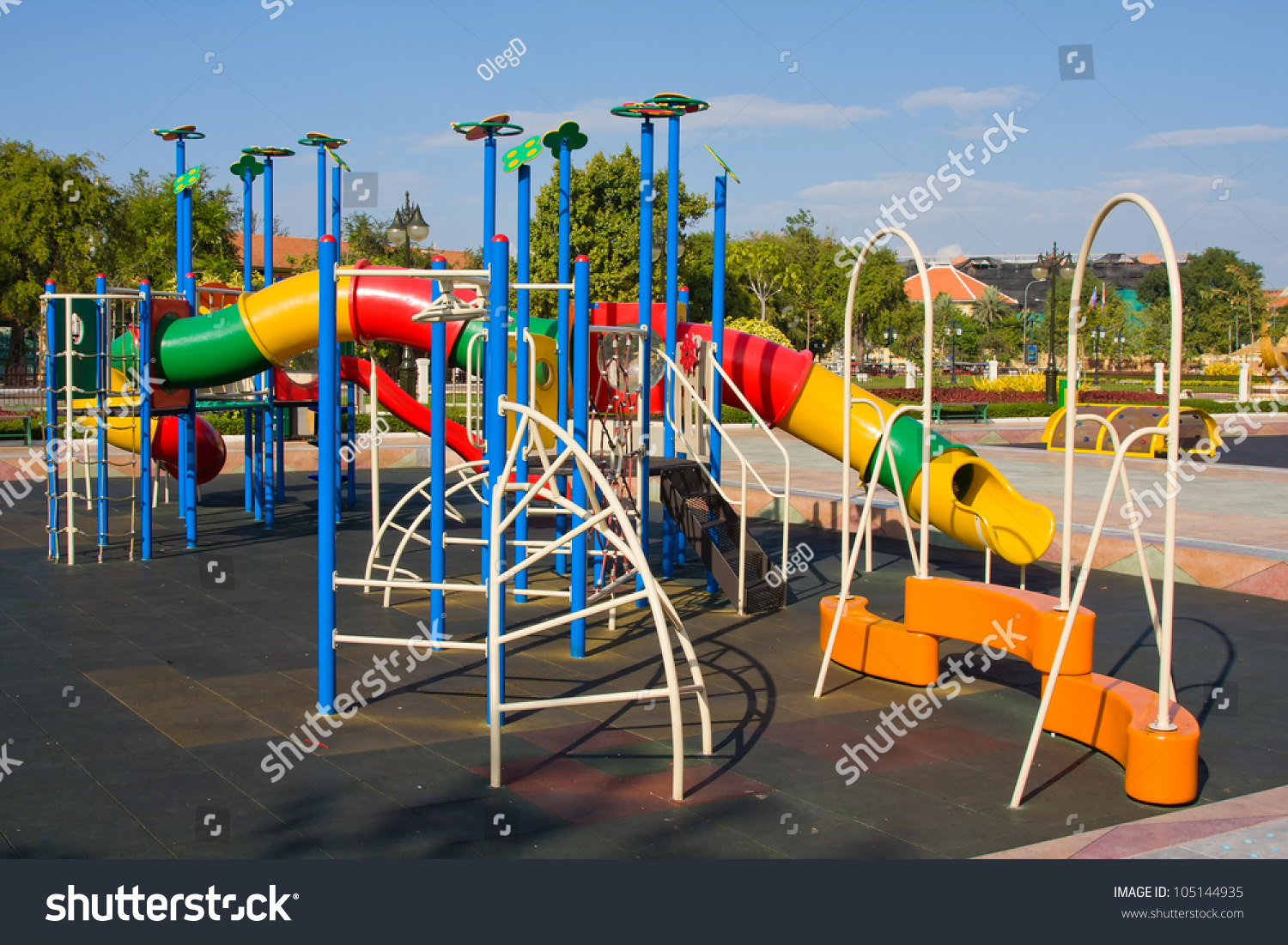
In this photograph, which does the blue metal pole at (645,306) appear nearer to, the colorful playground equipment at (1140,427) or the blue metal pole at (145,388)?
the blue metal pole at (145,388)

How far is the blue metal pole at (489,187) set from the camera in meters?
8.33

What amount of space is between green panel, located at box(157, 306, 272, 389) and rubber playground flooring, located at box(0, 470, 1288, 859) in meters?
2.54

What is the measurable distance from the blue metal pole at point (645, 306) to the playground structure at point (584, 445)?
0.03 metres

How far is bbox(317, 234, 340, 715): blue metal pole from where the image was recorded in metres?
6.12

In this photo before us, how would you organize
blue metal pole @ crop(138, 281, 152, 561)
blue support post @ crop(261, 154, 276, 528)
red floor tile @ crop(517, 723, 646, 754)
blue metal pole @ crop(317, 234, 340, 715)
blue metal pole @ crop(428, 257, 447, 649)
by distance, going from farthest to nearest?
A: blue support post @ crop(261, 154, 276, 528)
blue metal pole @ crop(138, 281, 152, 561)
blue metal pole @ crop(428, 257, 447, 649)
blue metal pole @ crop(317, 234, 340, 715)
red floor tile @ crop(517, 723, 646, 754)

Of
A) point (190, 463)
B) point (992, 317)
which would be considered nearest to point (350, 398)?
point (190, 463)

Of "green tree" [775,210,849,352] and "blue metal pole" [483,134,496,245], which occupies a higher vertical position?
"green tree" [775,210,849,352]

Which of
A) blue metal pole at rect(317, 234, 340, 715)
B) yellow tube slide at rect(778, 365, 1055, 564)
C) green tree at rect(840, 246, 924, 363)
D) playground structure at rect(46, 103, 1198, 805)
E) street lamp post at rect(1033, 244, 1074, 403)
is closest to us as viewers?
playground structure at rect(46, 103, 1198, 805)

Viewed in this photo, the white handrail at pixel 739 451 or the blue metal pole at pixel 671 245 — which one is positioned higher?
the blue metal pole at pixel 671 245

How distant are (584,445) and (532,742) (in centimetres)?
212

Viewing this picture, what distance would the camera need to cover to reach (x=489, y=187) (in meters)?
8.32

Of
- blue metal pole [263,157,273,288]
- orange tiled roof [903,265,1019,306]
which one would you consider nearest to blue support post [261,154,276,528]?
blue metal pole [263,157,273,288]

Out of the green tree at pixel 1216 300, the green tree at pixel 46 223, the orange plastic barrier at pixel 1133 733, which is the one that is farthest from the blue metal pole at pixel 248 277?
the green tree at pixel 1216 300

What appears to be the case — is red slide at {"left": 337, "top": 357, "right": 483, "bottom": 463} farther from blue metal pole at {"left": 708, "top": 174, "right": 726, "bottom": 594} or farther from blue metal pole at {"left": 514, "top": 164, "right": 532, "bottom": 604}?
blue metal pole at {"left": 514, "top": 164, "right": 532, "bottom": 604}
